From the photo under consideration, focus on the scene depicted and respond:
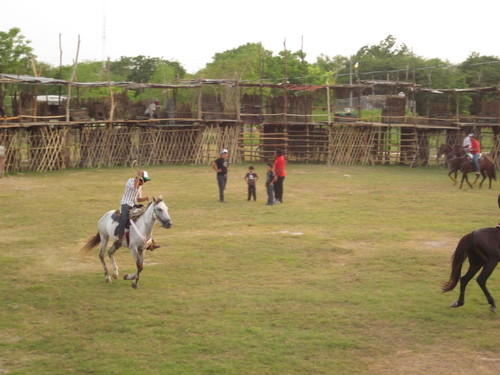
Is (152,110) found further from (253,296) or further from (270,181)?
(253,296)

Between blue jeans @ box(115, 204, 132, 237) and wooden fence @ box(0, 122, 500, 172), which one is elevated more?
wooden fence @ box(0, 122, 500, 172)

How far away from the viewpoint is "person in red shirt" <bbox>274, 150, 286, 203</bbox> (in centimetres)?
1930

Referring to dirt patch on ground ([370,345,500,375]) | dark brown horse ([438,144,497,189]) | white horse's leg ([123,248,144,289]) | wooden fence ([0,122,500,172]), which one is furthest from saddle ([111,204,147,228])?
wooden fence ([0,122,500,172])

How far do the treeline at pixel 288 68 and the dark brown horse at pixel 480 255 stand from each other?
33.8 meters

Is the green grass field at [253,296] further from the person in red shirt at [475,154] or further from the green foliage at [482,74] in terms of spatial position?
the green foliage at [482,74]

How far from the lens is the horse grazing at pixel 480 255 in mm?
8992

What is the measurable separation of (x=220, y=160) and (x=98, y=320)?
11447 mm

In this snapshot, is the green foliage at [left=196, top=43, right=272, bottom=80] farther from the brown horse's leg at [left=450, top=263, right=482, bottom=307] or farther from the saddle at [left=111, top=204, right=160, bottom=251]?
the brown horse's leg at [left=450, top=263, right=482, bottom=307]

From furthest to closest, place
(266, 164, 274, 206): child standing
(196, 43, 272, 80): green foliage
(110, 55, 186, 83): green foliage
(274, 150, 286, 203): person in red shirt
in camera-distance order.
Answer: (110, 55, 186, 83): green foliage < (196, 43, 272, 80): green foliage < (266, 164, 274, 206): child standing < (274, 150, 286, 203): person in red shirt

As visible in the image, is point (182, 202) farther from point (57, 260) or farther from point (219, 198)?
point (57, 260)

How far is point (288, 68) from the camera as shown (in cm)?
5162

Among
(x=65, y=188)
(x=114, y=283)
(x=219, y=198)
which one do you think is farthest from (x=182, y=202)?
(x=114, y=283)

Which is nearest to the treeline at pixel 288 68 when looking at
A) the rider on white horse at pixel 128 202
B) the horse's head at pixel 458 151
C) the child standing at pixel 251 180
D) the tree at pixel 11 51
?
the tree at pixel 11 51

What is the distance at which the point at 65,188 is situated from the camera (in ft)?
78.1
